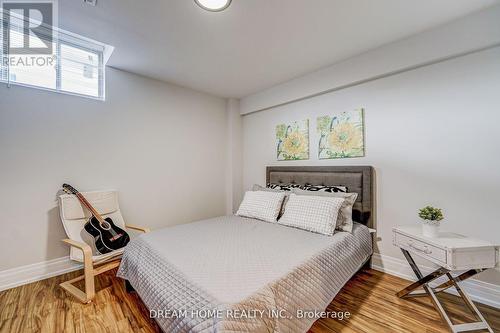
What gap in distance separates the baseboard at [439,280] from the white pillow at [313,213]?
901mm

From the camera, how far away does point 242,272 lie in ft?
4.38

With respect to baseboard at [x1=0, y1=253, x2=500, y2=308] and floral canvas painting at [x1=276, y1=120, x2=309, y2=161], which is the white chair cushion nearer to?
baseboard at [x1=0, y1=253, x2=500, y2=308]

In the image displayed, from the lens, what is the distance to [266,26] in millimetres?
1948

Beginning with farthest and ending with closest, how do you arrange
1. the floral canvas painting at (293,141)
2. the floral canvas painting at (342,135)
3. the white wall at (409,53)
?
the floral canvas painting at (293,141) < the floral canvas painting at (342,135) < the white wall at (409,53)

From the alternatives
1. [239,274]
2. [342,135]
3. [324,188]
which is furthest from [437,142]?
[239,274]

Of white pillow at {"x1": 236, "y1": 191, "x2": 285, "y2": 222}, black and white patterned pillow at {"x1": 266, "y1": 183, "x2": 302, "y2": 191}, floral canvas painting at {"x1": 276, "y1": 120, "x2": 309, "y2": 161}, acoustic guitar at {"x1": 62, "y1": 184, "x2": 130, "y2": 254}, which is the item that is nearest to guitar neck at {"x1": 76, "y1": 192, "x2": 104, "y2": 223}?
acoustic guitar at {"x1": 62, "y1": 184, "x2": 130, "y2": 254}

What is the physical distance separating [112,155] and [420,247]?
3428 mm

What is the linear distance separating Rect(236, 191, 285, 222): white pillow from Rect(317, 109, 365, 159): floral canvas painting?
907 mm

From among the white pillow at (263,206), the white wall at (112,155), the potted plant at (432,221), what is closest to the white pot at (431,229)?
the potted plant at (432,221)

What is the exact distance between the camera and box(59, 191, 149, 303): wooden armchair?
1.87 meters

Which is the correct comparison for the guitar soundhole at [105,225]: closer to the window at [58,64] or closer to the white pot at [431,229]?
the window at [58,64]

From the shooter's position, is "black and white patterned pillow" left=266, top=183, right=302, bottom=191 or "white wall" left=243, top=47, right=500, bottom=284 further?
"black and white patterned pillow" left=266, top=183, right=302, bottom=191

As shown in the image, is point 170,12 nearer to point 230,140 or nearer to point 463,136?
point 230,140

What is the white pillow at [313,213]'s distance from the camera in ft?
6.86
